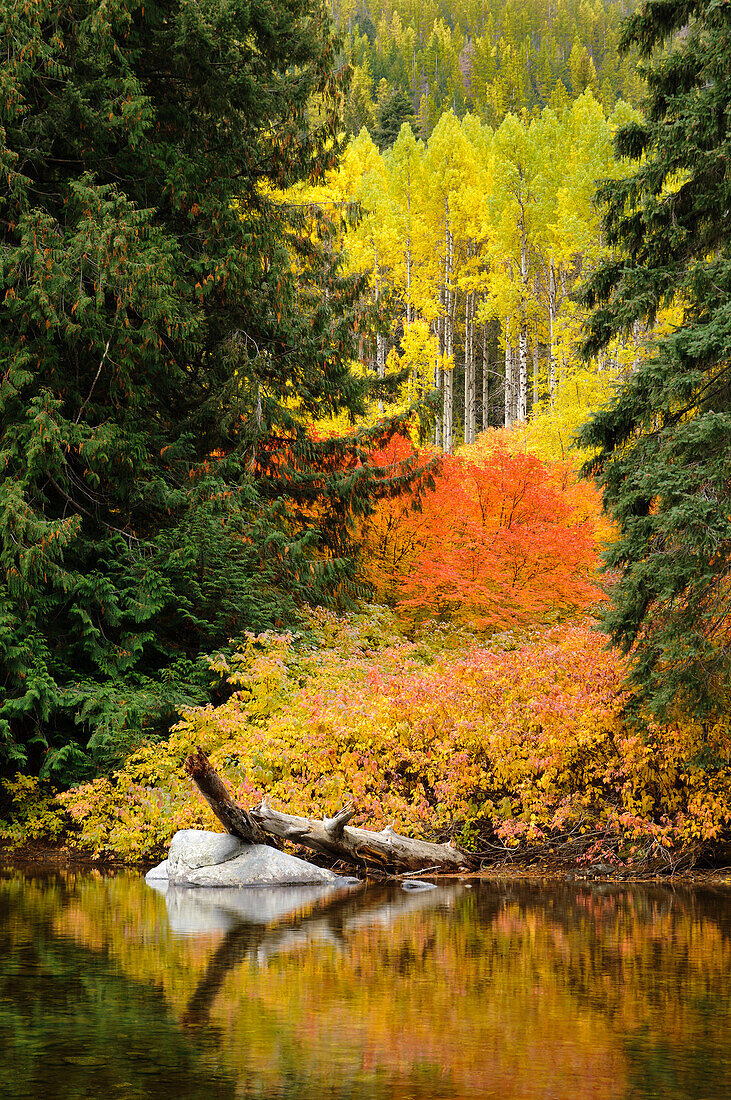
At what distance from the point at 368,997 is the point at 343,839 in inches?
177

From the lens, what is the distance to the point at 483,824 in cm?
1074

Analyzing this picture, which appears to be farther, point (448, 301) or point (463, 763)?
point (448, 301)

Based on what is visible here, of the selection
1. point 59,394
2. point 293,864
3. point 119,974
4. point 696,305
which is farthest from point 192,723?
point 696,305

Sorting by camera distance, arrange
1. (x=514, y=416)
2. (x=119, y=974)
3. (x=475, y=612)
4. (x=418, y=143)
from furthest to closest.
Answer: (x=418, y=143) < (x=514, y=416) < (x=475, y=612) < (x=119, y=974)

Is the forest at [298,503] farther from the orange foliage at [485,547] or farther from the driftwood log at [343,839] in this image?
the driftwood log at [343,839]

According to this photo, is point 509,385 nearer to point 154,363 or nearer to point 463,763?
point 154,363

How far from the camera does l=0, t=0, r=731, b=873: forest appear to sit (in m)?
9.80

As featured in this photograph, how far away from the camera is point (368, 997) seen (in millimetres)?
5387

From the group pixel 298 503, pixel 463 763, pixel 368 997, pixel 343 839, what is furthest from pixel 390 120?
pixel 368 997

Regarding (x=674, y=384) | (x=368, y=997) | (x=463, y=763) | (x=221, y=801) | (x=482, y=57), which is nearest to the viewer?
(x=368, y=997)

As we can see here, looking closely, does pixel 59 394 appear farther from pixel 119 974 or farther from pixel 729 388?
pixel 119 974

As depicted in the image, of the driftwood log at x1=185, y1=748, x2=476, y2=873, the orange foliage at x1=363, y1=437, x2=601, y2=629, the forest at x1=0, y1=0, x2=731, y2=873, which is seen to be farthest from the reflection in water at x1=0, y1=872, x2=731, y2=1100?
the orange foliage at x1=363, y1=437, x2=601, y2=629

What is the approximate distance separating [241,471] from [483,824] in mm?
6074

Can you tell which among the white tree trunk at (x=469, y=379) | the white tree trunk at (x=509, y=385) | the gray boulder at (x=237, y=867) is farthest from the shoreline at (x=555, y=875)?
the white tree trunk at (x=509, y=385)
